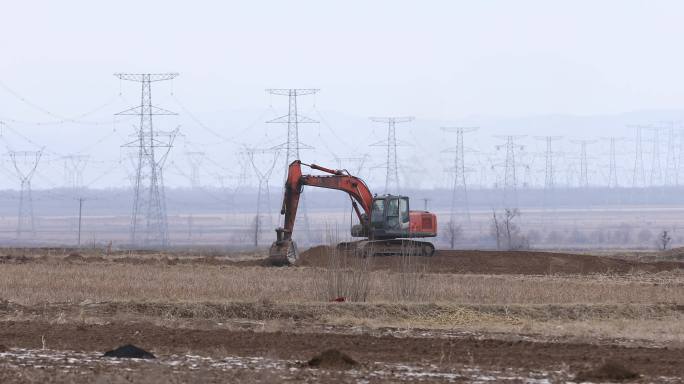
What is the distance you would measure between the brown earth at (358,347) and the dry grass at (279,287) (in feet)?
20.7

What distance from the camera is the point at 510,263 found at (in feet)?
171

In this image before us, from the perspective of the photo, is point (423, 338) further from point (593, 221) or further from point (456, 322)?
point (593, 221)

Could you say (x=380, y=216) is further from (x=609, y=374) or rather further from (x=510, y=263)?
(x=609, y=374)

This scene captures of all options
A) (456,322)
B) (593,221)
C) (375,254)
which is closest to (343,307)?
(456,322)

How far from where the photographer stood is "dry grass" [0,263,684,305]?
32.9 m

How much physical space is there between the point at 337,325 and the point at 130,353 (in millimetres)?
7457

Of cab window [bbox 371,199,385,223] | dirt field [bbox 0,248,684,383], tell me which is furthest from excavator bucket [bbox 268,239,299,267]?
cab window [bbox 371,199,385,223]

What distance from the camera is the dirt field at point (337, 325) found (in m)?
19.0

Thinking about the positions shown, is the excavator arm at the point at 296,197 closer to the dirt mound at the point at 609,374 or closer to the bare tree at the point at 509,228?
the dirt mound at the point at 609,374

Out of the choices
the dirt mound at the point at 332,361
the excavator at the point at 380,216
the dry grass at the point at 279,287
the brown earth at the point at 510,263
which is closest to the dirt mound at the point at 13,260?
the dry grass at the point at 279,287

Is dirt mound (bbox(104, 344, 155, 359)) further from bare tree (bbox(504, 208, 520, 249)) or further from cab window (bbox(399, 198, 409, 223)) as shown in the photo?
bare tree (bbox(504, 208, 520, 249))

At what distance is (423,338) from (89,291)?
13.8m

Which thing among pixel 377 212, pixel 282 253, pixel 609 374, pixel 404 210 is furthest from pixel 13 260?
pixel 609 374

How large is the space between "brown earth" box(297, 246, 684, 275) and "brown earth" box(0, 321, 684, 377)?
2368cm
